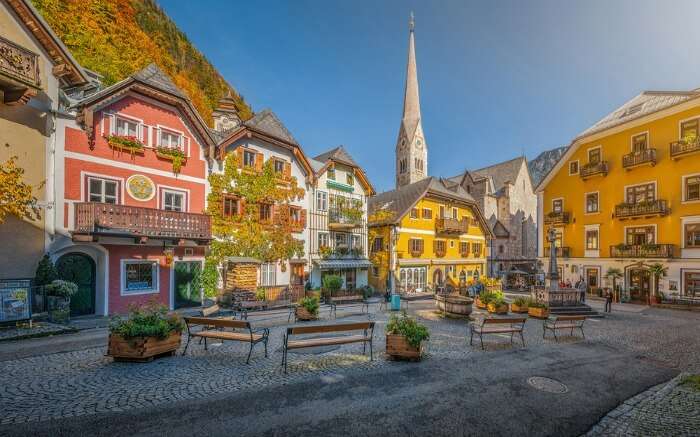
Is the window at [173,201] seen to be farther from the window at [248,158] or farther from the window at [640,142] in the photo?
the window at [640,142]

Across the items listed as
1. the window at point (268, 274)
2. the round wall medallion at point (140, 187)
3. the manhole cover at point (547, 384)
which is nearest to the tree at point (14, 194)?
the round wall medallion at point (140, 187)

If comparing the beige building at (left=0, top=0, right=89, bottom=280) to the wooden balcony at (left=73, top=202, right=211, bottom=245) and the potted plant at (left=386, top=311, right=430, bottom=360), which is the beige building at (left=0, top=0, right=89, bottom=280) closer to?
the wooden balcony at (left=73, top=202, right=211, bottom=245)

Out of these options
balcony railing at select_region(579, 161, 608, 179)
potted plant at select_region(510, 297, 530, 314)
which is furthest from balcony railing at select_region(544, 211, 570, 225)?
potted plant at select_region(510, 297, 530, 314)

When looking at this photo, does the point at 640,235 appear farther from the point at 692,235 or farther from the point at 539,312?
Result: the point at 539,312

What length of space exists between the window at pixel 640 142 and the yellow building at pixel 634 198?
0.23ft

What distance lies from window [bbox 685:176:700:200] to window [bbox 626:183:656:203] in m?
1.82

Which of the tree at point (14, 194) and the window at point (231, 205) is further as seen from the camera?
the window at point (231, 205)

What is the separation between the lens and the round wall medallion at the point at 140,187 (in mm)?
15198

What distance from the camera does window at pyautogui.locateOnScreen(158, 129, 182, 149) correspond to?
1658 centimetres

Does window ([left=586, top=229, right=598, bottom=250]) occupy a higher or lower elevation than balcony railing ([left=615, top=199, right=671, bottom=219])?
lower

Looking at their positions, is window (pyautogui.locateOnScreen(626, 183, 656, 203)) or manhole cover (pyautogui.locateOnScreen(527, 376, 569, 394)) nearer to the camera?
manhole cover (pyautogui.locateOnScreen(527, 376, 569, 394))

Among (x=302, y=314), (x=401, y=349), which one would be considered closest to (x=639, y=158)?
(x=401, y=349)

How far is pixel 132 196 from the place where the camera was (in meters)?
15.2

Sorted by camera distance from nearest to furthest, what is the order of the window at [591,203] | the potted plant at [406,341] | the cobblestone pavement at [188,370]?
the cobblestone pavement at [188,370]
the potted plant at [406,341]
the window at [591,203]
